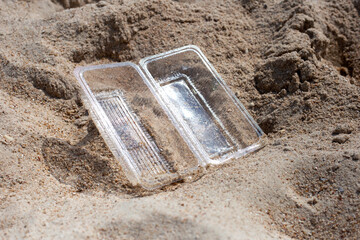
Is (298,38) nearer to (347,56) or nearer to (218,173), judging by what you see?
(347,56)

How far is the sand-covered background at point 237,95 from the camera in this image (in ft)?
8.74

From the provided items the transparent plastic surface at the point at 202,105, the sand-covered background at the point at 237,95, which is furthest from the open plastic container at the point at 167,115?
the sand-covered background at the point at 237,95

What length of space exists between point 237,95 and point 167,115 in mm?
693

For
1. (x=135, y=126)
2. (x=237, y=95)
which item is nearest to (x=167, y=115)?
(x=135, y=126)

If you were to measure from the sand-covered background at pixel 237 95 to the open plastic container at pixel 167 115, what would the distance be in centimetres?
11

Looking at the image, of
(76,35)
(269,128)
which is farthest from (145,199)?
(76,35)

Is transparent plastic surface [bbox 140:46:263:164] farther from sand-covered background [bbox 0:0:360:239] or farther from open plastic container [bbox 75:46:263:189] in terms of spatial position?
sand-covered background [bbox 0:0:360:239]

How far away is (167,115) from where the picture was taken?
12.5 feet

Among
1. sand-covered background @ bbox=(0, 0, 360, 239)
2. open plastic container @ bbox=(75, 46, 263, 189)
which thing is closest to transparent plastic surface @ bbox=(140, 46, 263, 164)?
open plastic container @ bbox=(75, 46, 263, 189)

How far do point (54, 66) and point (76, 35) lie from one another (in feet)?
1.46

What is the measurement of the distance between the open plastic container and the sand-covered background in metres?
0.11

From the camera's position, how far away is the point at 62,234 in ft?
8.14

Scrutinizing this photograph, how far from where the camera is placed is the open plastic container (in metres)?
3.45

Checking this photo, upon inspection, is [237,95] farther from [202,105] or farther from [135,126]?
[135,126]
